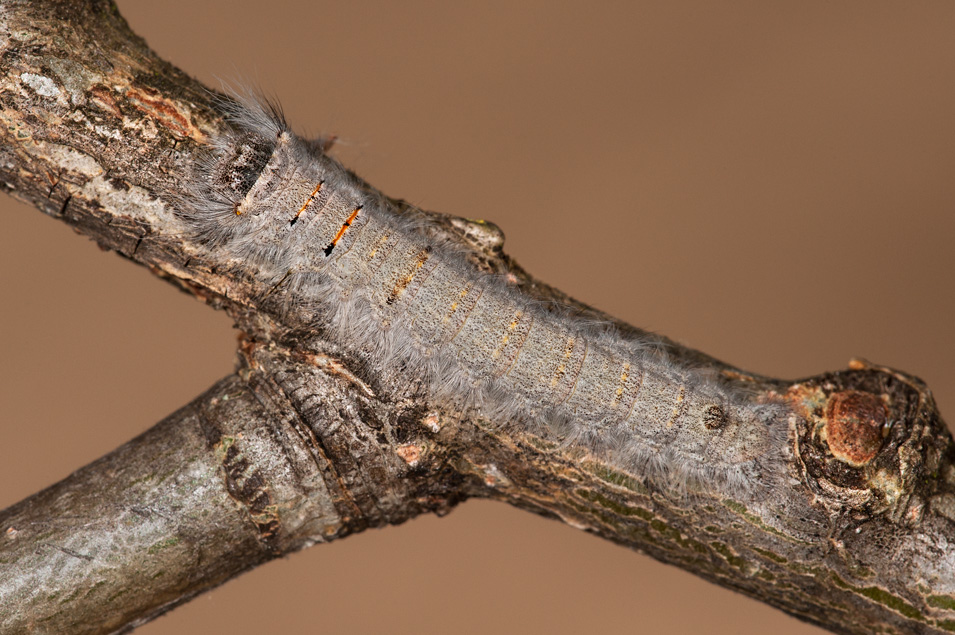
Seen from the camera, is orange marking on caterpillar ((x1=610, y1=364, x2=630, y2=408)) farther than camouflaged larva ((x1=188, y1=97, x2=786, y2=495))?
Yes

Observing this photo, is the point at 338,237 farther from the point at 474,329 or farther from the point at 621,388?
the point at 621,388

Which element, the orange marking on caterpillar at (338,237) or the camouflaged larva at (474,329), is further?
the orange marking on caterpillar at (338,237)

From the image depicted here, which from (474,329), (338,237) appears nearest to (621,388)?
(474,329)

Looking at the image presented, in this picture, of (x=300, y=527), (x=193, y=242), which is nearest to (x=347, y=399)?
(x=300, y=527)

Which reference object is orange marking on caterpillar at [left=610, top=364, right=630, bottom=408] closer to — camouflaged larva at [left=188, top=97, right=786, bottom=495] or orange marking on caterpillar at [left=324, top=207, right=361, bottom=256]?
camouflaged larva at [left=188, top=97, right=786, bottom=495]

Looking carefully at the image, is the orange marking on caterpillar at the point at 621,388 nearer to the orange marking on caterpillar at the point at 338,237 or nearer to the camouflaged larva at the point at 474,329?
the camouflaged larva at the point at 474,329

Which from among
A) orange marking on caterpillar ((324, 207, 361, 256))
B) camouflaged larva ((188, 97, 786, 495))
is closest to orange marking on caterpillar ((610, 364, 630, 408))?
camouflaged larva ((188, 97, 786, 495))

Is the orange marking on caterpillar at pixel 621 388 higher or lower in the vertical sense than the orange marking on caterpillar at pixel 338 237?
higher

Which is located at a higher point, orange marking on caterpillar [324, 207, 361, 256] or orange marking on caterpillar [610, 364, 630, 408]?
orange marking on caterpillar [610, 364, 630, 408]

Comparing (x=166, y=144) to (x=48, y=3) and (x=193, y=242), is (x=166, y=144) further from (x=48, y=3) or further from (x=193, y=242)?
(x=48, y=3)

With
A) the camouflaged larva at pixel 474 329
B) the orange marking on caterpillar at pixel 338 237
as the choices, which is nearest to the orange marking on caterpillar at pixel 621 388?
the camouflaged larva at pixel 474 329
